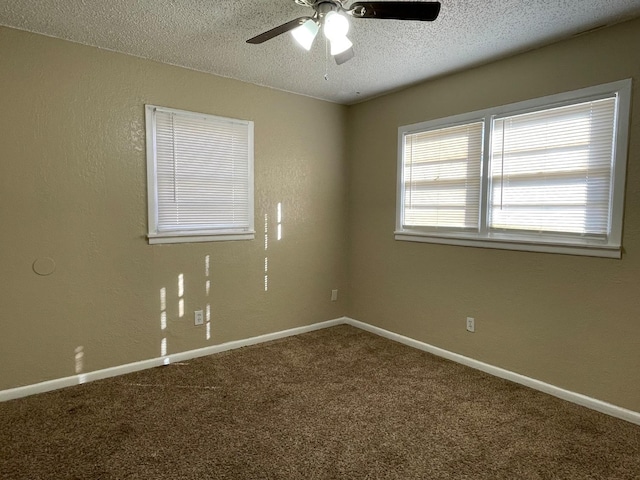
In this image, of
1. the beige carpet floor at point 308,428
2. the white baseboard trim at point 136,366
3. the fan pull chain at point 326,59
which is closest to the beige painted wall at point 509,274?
the beige carpet floor at point 308,428

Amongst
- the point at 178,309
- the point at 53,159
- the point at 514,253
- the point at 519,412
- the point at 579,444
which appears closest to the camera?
the point at 579,444

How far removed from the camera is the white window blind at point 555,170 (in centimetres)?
255

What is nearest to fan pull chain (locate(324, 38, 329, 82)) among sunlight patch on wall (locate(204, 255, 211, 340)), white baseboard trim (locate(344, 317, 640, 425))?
Result: sunlight patch on wall (locate(204, 255, 211, 340))

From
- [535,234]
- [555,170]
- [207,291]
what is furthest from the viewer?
[207,291]

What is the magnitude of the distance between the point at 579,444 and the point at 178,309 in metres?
3.01

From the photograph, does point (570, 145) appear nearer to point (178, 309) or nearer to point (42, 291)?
point (178, 309)

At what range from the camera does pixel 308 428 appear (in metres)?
2.39

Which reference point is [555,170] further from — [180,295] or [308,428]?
[180,295]

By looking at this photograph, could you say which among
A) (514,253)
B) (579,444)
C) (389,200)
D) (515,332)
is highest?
(389,200)

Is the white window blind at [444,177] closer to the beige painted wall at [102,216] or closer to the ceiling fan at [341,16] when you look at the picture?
the beige painted wall at [102,216]

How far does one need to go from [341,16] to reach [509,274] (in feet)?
7.39

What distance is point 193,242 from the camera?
3414mm

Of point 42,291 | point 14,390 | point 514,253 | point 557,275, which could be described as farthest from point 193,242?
point 557,275

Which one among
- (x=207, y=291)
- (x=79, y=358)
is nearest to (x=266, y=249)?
(x=207, y=291)
